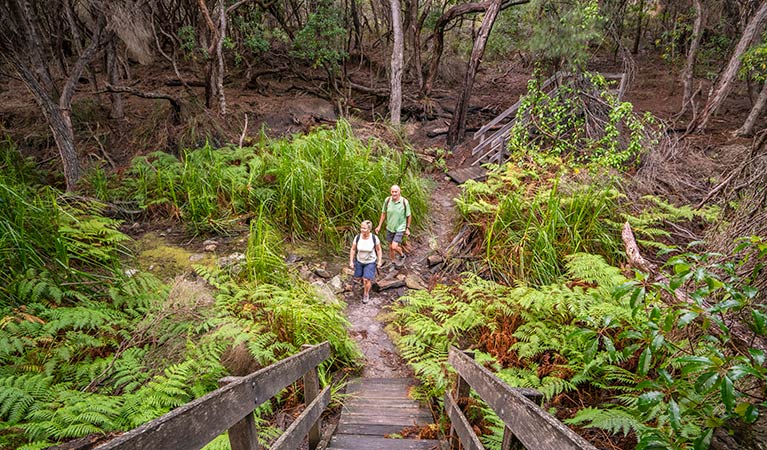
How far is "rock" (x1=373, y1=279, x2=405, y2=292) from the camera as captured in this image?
244 inches

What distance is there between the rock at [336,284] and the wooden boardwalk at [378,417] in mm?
2051

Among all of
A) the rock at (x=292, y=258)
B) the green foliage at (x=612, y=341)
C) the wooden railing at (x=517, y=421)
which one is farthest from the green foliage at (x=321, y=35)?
the wooden railing at (x=517, y=421)

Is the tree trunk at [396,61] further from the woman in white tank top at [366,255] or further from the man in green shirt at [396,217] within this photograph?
the woman in white tank top at [366,255]

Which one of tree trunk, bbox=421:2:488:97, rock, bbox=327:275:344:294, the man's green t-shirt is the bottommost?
rock, bbox=327:275:344:294

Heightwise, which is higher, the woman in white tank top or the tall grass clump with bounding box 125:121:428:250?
the tall grass clump with bounding box 125:121:428:250

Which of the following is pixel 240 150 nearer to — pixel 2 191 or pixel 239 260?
pixel 239 260

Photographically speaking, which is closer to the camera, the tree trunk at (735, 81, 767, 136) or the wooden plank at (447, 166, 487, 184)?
the wooden plank at (447, 166, 487, 184)

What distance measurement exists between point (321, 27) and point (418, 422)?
1273 cm

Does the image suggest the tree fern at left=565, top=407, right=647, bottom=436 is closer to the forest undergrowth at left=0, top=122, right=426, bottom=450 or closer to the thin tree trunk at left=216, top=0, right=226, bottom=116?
the forest undergrowth at left=0, top=122, right=426, bottom=450

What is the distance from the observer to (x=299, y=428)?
2.21 metres

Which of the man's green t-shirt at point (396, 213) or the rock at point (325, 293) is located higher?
the man's green t-shirt at point (396, 213)

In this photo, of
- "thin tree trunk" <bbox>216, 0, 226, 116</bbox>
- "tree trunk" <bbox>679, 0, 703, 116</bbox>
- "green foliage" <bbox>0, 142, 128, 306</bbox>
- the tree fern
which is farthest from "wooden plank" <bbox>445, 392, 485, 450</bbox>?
"tree trunk" <bbox>679, 0, 703, 116</bbox>

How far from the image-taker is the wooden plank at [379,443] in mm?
2877

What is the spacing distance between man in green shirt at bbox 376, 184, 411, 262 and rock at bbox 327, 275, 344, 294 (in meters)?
1.23
